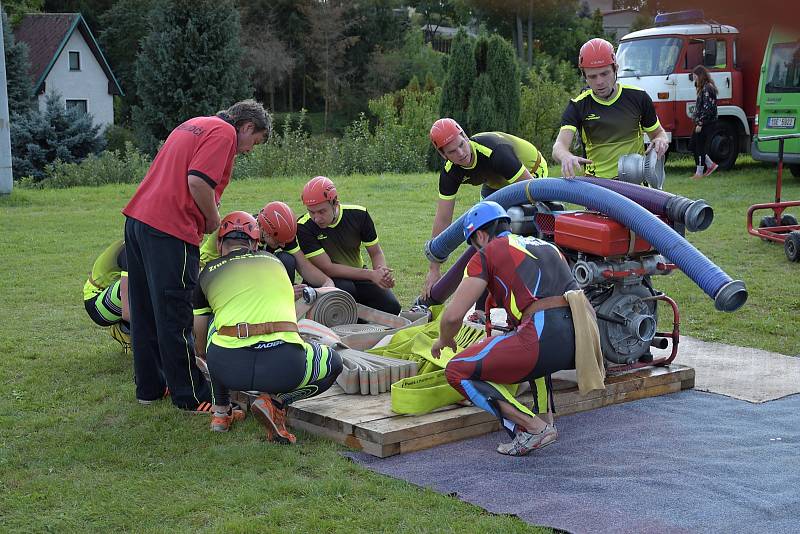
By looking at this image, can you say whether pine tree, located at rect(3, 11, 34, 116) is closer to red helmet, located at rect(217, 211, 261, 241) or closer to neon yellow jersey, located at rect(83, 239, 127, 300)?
neon yellow jersey, located at rect(83, 239, 127, 300)

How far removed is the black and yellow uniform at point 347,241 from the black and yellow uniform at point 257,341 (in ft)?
6.70

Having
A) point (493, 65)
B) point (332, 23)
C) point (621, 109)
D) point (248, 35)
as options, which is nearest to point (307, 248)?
point (621, 109)

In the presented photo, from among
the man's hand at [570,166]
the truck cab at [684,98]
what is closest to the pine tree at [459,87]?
the truck cab at [684,98]

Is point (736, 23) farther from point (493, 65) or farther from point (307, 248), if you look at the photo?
point (493, 65)

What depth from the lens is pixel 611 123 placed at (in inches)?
252

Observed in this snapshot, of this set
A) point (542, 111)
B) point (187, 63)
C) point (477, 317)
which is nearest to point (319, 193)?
point (477, 317)

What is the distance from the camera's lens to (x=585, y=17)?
0.82 meters

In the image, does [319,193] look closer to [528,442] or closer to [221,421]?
[221,421]

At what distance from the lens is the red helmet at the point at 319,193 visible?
695cm

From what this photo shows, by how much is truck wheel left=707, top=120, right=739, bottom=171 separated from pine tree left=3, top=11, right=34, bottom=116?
22381mm

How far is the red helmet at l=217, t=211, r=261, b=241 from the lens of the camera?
5070 mm

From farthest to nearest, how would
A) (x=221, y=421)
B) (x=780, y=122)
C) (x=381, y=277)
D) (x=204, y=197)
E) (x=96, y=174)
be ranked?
(x=96, y=174)
(x=780, y=122)
(x=381, y=277)
(x=204, y=197)
(x=221, y=421)

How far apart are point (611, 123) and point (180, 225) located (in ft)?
9.61

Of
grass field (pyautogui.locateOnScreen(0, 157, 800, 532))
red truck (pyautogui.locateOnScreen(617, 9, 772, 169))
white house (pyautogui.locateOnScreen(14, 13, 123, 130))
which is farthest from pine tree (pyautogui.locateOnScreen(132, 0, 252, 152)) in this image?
grass field (pyautogui.locateOnScreen(0, 157, 800, 532))
